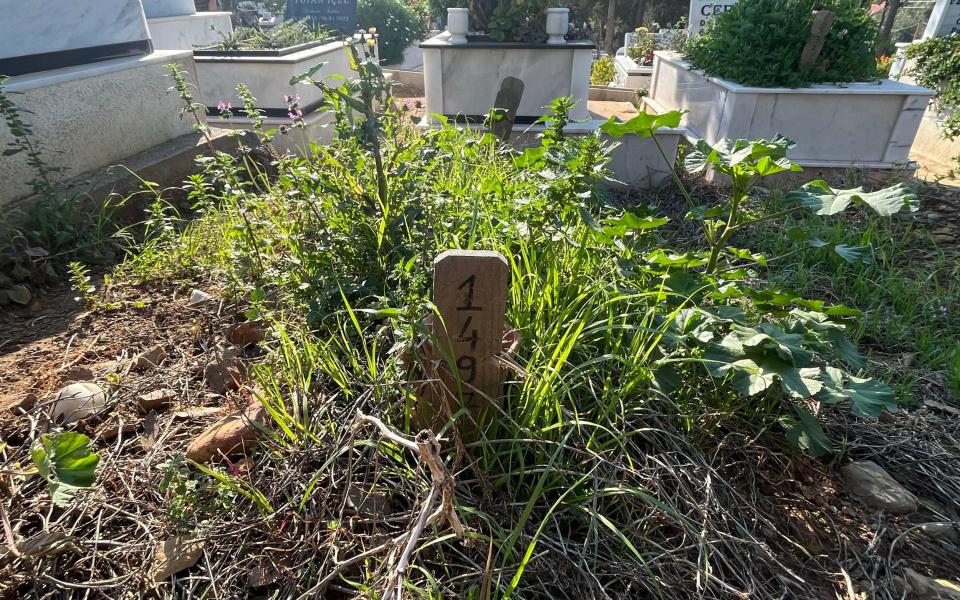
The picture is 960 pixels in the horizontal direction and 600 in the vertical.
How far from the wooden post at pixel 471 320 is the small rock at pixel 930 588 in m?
1.05

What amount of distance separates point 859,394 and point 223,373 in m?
1.82

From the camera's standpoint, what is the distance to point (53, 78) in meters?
3.10

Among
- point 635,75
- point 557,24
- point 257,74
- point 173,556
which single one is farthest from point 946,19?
point 173,556

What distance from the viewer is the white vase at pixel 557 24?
5355 mm

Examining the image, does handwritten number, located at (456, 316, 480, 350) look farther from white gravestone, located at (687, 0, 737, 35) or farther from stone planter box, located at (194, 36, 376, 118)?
white gravestone, located at (687, 0, 737, 35)

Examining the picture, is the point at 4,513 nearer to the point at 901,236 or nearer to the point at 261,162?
the point at 261,162

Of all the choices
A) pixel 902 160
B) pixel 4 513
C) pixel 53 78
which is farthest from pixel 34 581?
pixel 902 160

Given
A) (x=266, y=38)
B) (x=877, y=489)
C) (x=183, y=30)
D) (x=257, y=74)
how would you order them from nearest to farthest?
(x=877, y=489) < (x=257, y=74) < (x=266, y=38) < (x=183, y=30)

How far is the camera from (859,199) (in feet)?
5.32

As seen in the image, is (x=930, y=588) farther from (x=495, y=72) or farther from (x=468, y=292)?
(x=495, y=72)

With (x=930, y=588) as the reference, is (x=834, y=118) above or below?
above

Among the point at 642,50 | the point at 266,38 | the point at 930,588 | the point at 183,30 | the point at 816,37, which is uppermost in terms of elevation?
the point at 816,37

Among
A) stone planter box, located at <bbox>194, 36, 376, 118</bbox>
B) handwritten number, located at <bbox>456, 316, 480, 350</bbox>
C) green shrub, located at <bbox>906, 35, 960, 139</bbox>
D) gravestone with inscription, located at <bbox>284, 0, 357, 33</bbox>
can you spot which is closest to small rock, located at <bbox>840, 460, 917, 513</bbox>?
handwritten number, located at <bbox>456, 316, 480, 350</bbox>

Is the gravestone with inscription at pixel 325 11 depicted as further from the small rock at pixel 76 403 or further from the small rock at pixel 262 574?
the small rock at pixel 262 574
